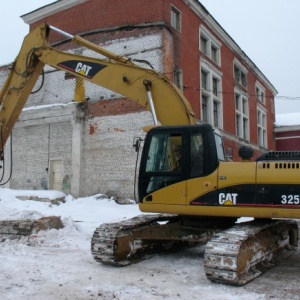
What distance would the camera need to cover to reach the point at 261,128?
36.3 meters

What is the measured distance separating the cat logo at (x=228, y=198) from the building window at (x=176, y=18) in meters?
15.7

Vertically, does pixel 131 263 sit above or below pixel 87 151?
below

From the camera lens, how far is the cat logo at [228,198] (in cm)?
672

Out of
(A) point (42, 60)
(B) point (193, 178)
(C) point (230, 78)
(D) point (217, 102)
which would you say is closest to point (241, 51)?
(C) point (230, 78)

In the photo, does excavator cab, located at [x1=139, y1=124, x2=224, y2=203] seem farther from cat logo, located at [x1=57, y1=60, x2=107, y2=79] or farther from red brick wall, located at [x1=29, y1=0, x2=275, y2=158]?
red brick wall, located at [x1=29, y1=0, x2=275, y2=158]

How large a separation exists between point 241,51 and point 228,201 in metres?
25.5

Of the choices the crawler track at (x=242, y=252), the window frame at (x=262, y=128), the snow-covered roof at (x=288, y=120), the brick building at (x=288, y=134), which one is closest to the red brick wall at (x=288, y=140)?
the brick building at (x=288, y=134)

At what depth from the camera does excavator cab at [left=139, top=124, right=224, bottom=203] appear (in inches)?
274

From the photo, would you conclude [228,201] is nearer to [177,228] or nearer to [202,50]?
[177,228]

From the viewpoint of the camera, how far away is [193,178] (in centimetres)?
696

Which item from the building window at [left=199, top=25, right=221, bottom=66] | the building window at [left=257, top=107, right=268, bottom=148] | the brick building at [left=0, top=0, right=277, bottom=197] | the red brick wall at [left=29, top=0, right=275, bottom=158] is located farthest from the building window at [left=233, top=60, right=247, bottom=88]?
Answer: the red brick wall at [left=29, top=0, right=275, bottom=158]

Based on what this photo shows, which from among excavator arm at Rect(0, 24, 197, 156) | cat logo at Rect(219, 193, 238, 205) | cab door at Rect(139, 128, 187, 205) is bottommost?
cat logo at Rect(219, 193, 238, 205)

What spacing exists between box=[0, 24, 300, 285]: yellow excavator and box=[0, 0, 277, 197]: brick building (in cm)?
1144

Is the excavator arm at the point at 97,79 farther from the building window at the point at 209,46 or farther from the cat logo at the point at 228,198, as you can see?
the building window at the point at 209,46
